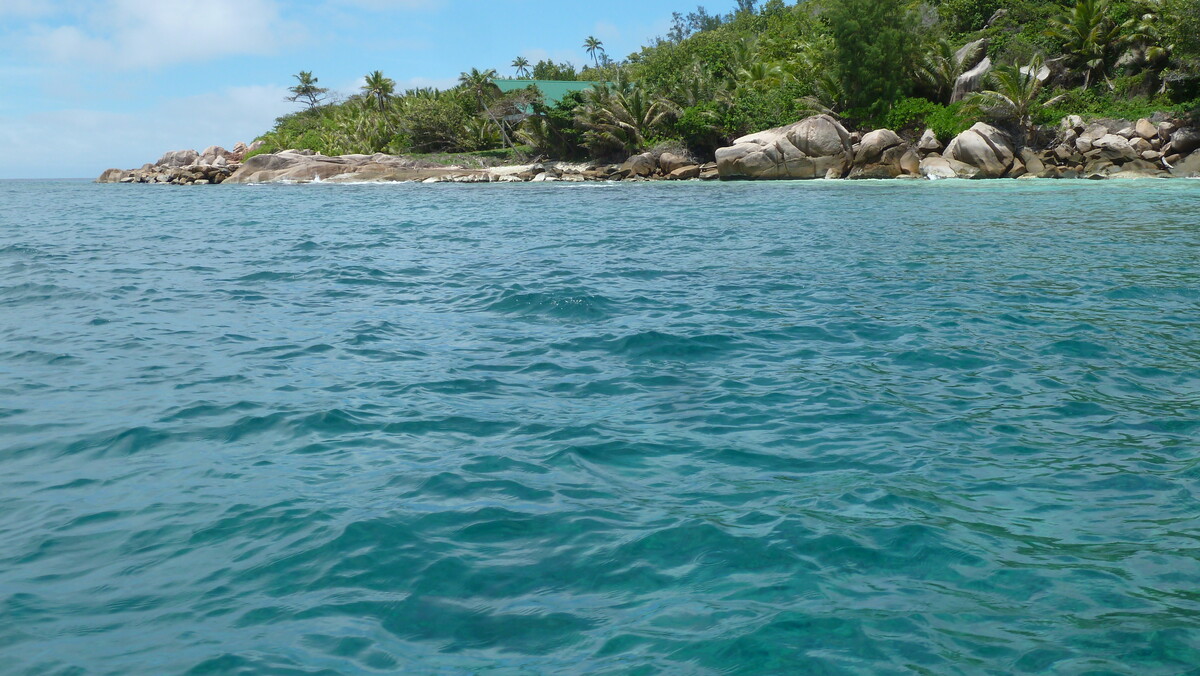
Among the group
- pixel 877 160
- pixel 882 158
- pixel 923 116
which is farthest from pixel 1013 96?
pixel 923 116

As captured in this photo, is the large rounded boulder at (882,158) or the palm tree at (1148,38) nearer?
the palm tree at (1148,38)

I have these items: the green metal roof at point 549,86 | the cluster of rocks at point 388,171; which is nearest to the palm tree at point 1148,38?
the cluster of rocks at point 388,171

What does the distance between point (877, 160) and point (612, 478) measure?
3784 centimetres

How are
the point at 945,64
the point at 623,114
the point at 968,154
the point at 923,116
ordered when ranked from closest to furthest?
the point at 968,154, the point at 923,116, the point at 945,64, the point at 623,114

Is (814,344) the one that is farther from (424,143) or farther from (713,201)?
(424,143)

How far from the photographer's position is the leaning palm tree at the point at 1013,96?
36031mm

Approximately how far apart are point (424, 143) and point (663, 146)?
2128cm

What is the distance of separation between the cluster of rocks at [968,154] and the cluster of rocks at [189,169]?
4174cm

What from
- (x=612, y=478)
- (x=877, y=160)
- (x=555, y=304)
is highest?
(x=877, y=160)

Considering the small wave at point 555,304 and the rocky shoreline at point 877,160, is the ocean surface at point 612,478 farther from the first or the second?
the rocky shoreline at point 877,160

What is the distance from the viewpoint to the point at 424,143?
6241 cm

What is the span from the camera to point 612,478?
16.4 feet

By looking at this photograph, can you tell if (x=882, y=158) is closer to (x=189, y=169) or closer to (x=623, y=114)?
(x=623, y=114)

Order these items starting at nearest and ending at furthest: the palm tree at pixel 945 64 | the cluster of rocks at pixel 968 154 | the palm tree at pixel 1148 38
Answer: the cluster of rocks at pixel 968 154
the palm tree at pixel 1148 38
the palm tree at pixel 945 64
